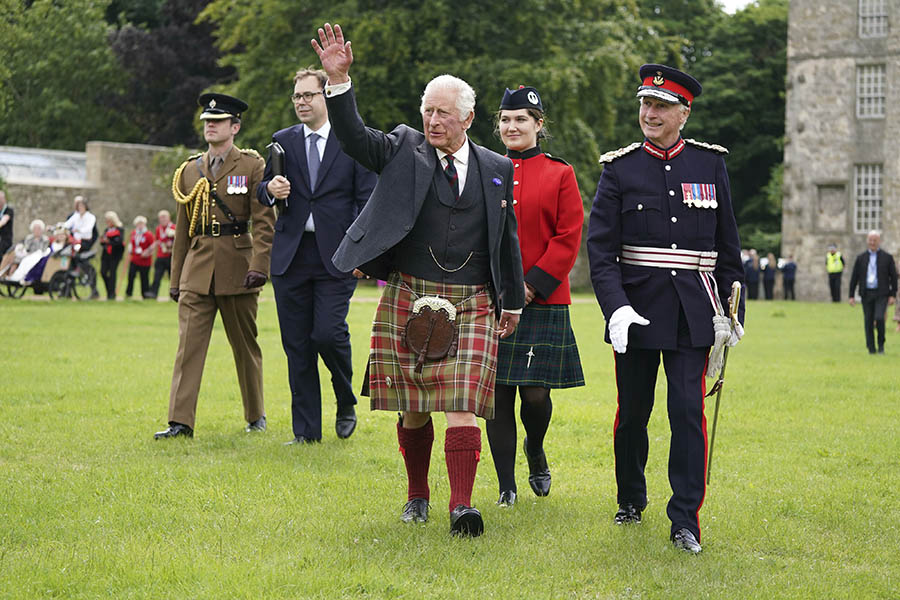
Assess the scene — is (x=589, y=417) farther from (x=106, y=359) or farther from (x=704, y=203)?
(x=106, y=359)

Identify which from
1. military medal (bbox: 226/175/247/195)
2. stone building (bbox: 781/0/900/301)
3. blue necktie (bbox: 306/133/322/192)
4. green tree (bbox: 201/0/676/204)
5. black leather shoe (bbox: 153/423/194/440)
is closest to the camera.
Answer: blue necktie (bbox: 306/133/322/192)

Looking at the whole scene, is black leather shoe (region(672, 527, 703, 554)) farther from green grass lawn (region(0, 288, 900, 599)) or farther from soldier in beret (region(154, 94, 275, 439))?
soldier in beret (region(154, 94, 275, 439))

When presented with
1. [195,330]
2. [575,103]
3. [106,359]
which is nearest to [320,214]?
[195,330]

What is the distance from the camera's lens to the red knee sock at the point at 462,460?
19.8ft

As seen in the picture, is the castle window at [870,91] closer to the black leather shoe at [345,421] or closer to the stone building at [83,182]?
the stone building at [83,182]

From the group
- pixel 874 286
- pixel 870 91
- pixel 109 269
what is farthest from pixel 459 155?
pixel 870 91

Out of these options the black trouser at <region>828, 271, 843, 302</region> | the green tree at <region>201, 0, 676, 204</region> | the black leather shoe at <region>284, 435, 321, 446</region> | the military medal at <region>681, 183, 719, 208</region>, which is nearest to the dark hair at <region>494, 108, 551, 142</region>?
the military medal at <region>681, 183, 719, 208</region>

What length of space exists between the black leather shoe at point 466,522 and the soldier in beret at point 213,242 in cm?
360

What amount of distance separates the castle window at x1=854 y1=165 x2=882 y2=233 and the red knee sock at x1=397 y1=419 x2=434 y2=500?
43.0 meters

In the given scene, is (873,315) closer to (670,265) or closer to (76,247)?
(670,265)

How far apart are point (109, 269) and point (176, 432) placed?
1900cm

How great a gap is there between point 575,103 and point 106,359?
23.6 m

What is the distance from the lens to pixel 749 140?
5675 cm

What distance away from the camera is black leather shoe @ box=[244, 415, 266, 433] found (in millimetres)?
9594
